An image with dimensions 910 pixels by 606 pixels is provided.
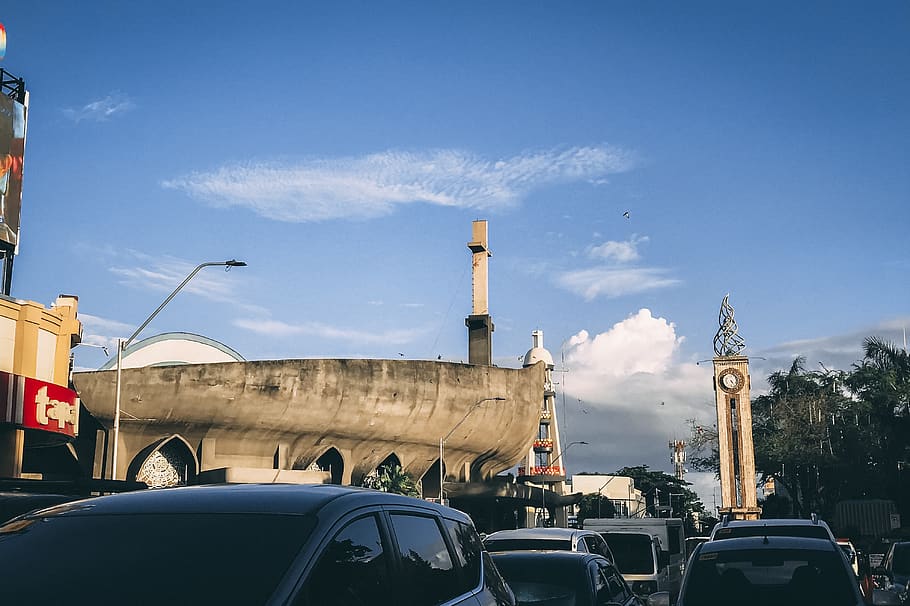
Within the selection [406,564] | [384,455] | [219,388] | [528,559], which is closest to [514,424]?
[384,455]

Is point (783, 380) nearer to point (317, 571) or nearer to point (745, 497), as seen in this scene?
point (745, 497)

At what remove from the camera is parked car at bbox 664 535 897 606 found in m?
8.48

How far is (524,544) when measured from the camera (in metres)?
13.5

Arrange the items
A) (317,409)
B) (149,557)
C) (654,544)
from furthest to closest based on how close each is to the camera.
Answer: (317,409)
(654,544)
(149,557)

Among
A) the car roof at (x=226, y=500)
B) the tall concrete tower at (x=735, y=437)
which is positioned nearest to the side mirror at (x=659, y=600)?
the car roof at (x=226, y=500)

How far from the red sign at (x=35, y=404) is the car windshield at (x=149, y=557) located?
29939mm

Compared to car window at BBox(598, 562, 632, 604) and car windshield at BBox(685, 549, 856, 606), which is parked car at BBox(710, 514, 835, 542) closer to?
car window at BBox(598, 562, 632, 604)

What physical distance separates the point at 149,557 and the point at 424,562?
153 centimetres

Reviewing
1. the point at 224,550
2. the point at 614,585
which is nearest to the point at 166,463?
the point at 614,585

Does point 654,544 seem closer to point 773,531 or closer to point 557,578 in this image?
point 773,531

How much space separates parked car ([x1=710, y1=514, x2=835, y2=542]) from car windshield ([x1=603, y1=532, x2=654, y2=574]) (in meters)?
6.77

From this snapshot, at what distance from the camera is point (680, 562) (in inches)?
1131

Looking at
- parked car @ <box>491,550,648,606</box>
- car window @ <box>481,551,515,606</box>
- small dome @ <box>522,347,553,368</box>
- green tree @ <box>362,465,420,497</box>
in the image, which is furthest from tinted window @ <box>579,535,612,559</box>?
small dome @ <box>522,347,553,368</box>

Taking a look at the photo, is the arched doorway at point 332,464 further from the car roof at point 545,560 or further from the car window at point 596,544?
the car roof at point 545,560
